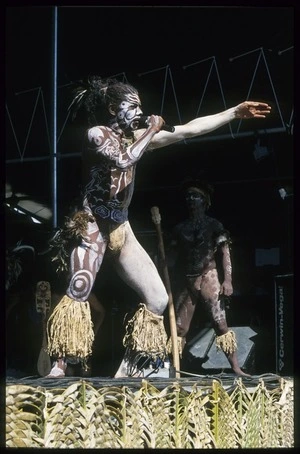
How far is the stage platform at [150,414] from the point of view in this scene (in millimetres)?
5496

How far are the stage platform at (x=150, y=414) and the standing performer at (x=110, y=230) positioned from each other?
463mm

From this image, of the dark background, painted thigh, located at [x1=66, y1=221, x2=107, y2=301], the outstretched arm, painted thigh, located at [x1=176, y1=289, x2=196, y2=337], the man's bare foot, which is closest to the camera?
the man's bare foot

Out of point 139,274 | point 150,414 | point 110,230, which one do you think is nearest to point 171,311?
point 139,274

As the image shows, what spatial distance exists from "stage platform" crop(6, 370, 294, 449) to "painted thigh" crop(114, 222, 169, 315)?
0.73m

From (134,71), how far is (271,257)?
6.59 feet

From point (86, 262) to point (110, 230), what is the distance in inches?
11.8

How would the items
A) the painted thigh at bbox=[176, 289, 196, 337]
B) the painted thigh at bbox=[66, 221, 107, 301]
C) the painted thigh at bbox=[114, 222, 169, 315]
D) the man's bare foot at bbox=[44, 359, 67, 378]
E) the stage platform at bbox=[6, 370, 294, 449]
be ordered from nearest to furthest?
1. the stage platform at bbox=[6, 370, 294, 449]
2. the man's bare foot at bbox=[44, 359, 67, 378]
3. the painted thigh at bbox=[66, 221, 107, 301]
4. the painted thigh at bbox=[114, 222, 169, 315]
5. the painted thigh at bbox=[176, 289, 196, 337]

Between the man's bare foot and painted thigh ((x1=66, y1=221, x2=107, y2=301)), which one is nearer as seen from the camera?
the man's bare foot

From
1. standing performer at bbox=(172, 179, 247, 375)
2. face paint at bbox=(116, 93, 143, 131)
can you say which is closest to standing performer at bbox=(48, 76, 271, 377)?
face paint at bbox=(116, 93, 143, 131)

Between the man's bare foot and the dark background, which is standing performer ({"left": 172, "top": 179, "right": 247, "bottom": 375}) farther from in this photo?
the man's bare foot

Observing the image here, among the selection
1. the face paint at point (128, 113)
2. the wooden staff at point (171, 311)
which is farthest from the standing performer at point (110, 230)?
the wooden staff at point (171, 311)

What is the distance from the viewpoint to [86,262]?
707 centimetres

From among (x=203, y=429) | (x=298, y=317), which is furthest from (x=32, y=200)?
(x=203, y=429)

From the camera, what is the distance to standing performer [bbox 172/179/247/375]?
7.95 metres
